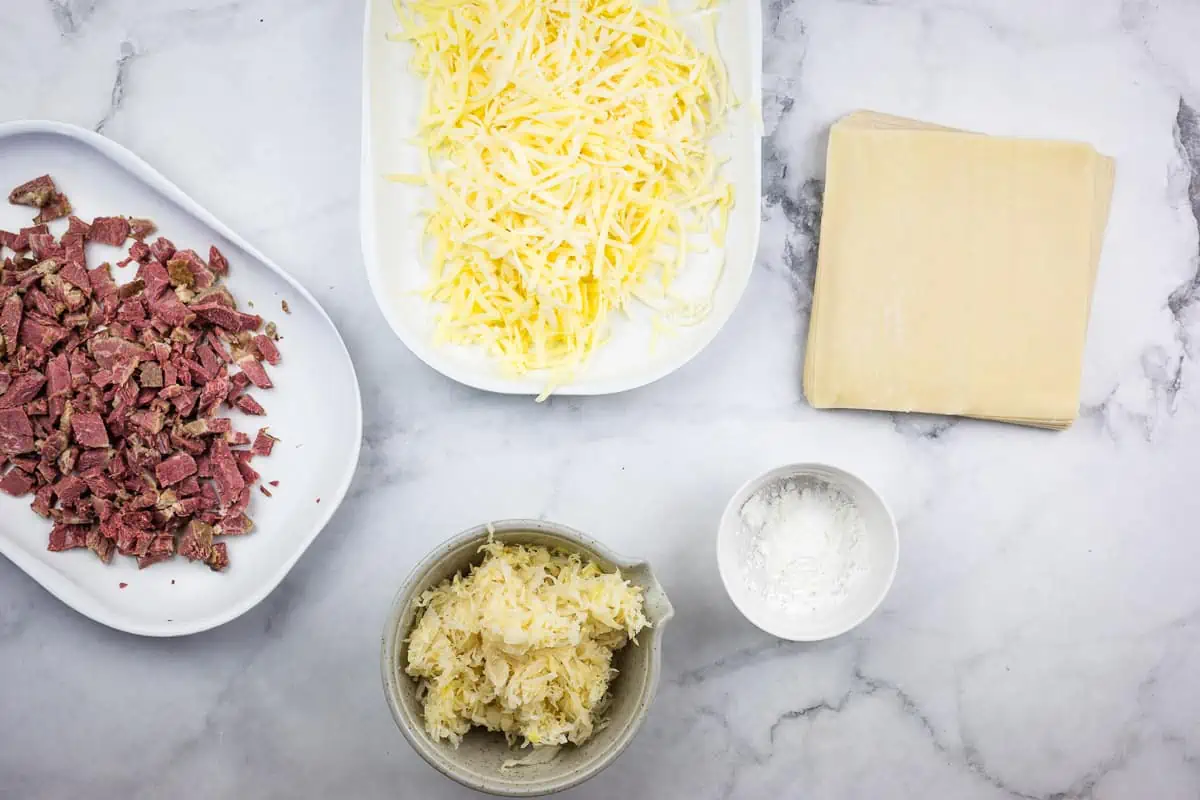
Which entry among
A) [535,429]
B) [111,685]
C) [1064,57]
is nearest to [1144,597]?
[1064,57]

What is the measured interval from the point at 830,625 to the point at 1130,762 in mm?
663

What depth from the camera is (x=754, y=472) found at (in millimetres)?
1630

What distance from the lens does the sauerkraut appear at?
1313 mm

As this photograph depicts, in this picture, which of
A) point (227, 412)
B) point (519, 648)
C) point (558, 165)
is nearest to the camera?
point (519, 648)

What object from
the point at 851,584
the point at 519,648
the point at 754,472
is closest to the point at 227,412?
the point at 519,648

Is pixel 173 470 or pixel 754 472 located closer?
pixel 173 470

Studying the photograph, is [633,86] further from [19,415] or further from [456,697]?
[19,415]

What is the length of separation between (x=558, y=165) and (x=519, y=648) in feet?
2.28

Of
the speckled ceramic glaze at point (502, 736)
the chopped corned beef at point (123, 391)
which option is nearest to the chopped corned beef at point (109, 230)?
the chopped corned beef at point (123, 391)

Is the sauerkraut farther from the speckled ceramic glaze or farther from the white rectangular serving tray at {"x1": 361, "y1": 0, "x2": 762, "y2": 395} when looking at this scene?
the white rectangular serving tray at {"x1": 361, "y1": 0, "x2": 762, "y2": 395}

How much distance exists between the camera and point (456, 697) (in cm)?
134

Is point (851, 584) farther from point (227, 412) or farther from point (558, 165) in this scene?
point (227, 412)

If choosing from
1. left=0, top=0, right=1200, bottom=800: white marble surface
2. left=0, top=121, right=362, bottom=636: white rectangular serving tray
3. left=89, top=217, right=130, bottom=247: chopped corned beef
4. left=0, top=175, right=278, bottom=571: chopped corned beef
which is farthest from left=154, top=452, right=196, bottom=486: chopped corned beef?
left=89, top=217, right=130, bottom=247: chopped corned beef

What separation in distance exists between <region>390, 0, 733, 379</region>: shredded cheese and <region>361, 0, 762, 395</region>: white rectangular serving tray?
0.9 inches
